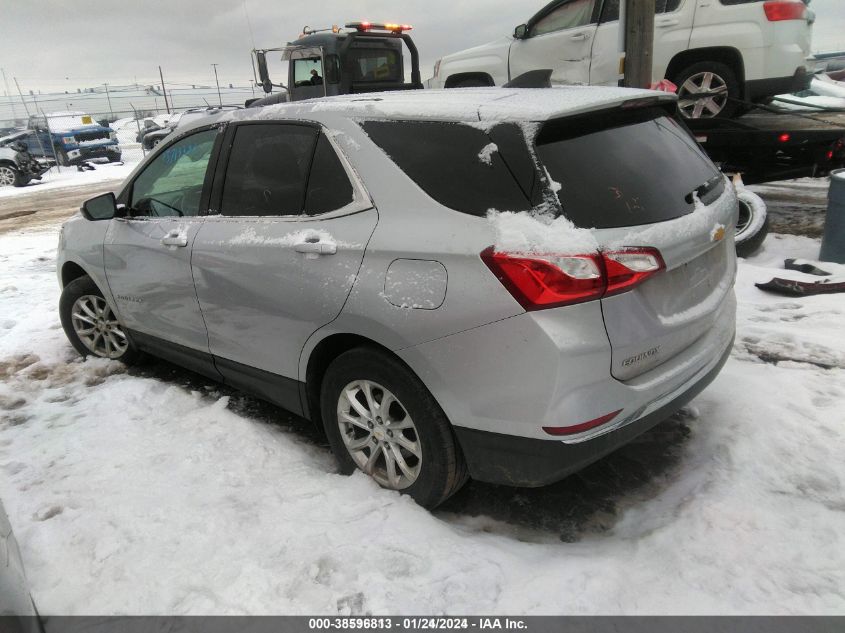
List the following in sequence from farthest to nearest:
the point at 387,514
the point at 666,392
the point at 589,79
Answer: the point at 589,79, the point at 387,514, the point at 666,392

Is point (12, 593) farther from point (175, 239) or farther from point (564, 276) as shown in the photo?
point (175, 239)

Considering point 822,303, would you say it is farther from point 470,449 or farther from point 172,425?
point 172,425

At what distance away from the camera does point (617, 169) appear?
226cm

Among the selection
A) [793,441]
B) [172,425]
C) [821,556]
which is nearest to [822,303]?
[793,441]

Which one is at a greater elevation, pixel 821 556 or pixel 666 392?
pixel 666 392

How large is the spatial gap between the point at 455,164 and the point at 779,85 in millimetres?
6157

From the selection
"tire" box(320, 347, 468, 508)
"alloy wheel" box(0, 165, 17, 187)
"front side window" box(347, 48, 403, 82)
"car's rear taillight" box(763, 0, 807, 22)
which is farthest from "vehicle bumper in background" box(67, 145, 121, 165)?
"tire" box(320, 347, 468, 508)

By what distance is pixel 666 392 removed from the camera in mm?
2322

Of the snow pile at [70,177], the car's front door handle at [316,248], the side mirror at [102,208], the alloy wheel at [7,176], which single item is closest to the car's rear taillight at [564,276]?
the car's front door handle at [316,248]

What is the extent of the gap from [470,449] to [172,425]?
1825 millimetres

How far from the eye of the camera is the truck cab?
10781mm

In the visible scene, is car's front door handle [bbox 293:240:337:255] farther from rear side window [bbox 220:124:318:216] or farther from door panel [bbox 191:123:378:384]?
rear side window [bbox 220:124:318:216]

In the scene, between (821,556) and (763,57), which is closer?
(821,556)

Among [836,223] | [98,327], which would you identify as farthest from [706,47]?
[98,327]
